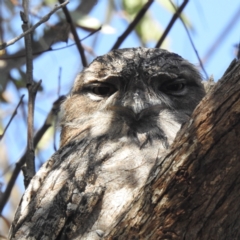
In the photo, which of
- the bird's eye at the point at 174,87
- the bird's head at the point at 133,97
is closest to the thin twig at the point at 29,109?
the bird's head at the point at 133,97

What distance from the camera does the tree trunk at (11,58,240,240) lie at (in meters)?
2.50

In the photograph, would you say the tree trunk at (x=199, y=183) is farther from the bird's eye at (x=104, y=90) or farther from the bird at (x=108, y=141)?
the bird's eye at (x=104, y=90)

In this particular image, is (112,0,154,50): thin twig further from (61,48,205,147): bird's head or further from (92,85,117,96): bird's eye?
(92,85,117,96): bird's eye

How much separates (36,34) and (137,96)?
1.67 meters

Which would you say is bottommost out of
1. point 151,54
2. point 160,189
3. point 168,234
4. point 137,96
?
point 168,234

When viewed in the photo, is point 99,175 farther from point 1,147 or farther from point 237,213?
point 1,147

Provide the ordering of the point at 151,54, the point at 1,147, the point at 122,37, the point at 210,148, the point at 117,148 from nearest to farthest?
the point at 210,148
the point at 117,148
the point at 151,54
the point at 122,37
the point at 1,147

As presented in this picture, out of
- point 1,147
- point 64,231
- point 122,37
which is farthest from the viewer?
point 1,147

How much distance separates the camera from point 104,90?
4035 millimetres

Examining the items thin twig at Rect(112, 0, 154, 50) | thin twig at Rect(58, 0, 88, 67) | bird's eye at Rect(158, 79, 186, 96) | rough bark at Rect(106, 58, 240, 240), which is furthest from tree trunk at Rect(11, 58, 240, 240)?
thin twig at Rect(112, 0, 154, 50)

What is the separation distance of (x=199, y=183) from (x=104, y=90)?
1.61 metres

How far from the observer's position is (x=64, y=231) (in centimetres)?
316

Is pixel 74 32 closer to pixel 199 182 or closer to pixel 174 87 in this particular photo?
pixel 174 87

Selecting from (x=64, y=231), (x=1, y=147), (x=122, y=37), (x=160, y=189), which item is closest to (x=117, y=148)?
(x=64, y=231)
